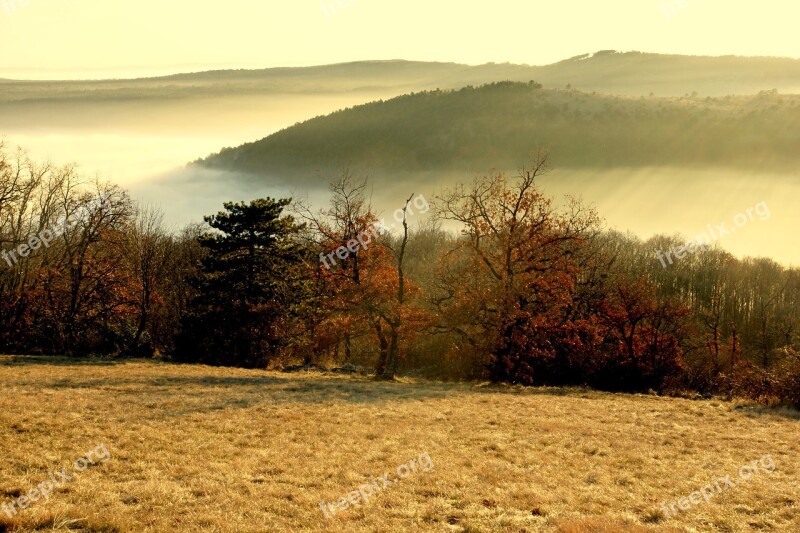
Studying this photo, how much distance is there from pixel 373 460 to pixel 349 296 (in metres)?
27.6

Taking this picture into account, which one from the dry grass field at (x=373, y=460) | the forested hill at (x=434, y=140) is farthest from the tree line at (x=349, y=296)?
the forested hill at (x=434, y=140)

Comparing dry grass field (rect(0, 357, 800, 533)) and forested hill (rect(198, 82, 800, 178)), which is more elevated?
forested hill (rect(198, 82, 800, 178))

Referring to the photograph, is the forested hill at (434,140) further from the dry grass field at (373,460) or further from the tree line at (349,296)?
the dry grass field at (373,460)

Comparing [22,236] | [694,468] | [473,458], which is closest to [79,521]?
Answer: [473,458]

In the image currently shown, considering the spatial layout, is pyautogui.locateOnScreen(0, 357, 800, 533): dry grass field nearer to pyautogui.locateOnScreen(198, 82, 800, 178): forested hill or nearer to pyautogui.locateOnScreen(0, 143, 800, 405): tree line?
pyautogui.locateOnScreen(0, 143, 800, 405): tree line

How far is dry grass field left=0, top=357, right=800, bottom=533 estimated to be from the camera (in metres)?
12.9

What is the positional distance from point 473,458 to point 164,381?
20628 millimetres

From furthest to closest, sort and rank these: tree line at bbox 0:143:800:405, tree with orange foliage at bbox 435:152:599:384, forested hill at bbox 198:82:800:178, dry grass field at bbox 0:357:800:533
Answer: forested hill at bbox 198:82:800:178 → tree line at bbox 0:143:800:405 → tree with orange foliage at bbox 435:152:599:384 → dry grass field at bbox 0:357:800:533

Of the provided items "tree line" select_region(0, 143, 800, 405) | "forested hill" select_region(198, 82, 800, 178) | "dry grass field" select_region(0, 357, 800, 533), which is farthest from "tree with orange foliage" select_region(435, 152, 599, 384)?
"forested hill" select_region(198, 82, 800, 178)

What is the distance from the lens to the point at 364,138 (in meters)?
184

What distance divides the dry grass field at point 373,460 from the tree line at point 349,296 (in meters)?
14.0

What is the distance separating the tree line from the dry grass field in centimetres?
1395

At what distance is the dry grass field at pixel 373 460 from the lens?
42.3ft

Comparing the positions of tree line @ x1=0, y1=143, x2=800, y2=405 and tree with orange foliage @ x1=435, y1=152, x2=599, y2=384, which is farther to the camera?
tree line @ x1=0, y1=143, x2=800, y2=405
